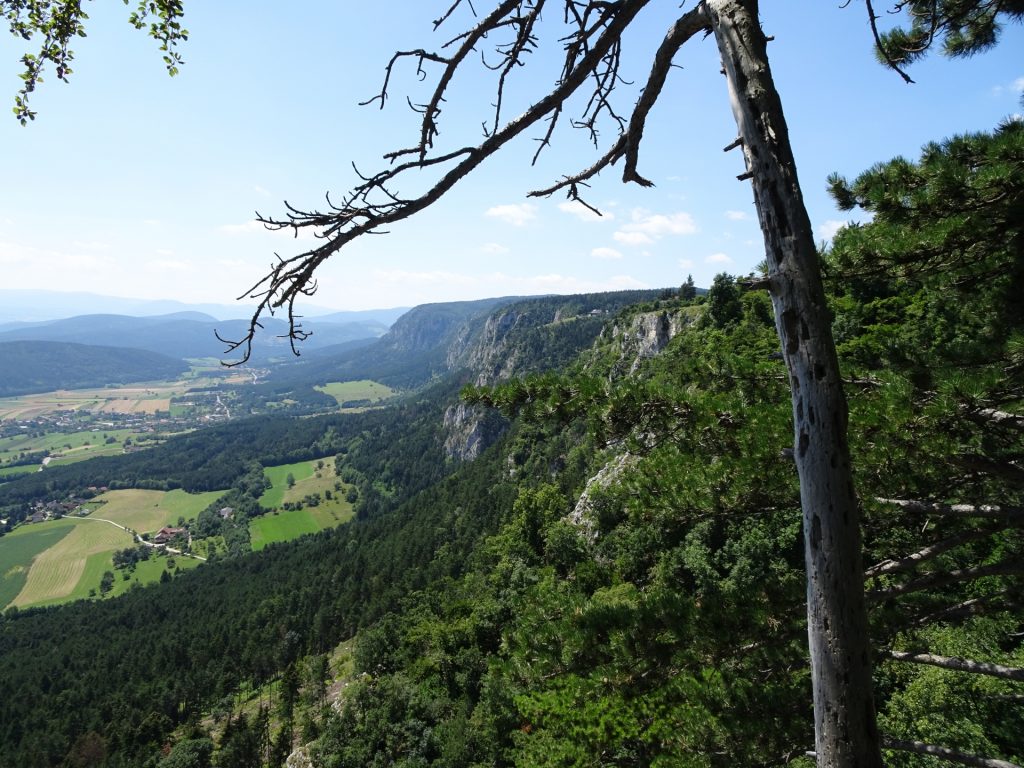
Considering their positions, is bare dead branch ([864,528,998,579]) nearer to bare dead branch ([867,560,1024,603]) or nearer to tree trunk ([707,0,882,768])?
bare dead branch ([867,560,1024,603])

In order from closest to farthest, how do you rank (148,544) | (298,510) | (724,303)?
(724,303), (148,544), (298,510)

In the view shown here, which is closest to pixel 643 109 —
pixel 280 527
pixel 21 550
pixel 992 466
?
pixel 992 466

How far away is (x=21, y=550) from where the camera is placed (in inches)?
4633

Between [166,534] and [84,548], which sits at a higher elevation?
[166,534]

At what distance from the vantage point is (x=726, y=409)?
16.5ft

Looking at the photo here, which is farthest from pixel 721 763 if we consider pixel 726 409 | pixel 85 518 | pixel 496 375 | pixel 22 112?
pixel 85 518

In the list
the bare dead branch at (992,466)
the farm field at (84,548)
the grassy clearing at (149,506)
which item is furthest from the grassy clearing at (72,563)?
the bare dead branch at (992,466)

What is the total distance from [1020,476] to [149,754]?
76869 mm

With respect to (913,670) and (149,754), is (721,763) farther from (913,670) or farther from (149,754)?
(149,754)

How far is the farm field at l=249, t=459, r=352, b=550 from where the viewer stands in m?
121

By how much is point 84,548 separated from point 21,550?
17.2 metres

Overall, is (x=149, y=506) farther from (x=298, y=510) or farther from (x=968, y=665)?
(x=968, y=665)

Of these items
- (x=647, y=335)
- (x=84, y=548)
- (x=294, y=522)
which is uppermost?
(x=647, y=335)

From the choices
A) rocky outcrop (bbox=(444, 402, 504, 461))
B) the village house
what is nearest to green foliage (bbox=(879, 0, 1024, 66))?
rocky outcrop (bbox=(444, 402, 504, 461))
